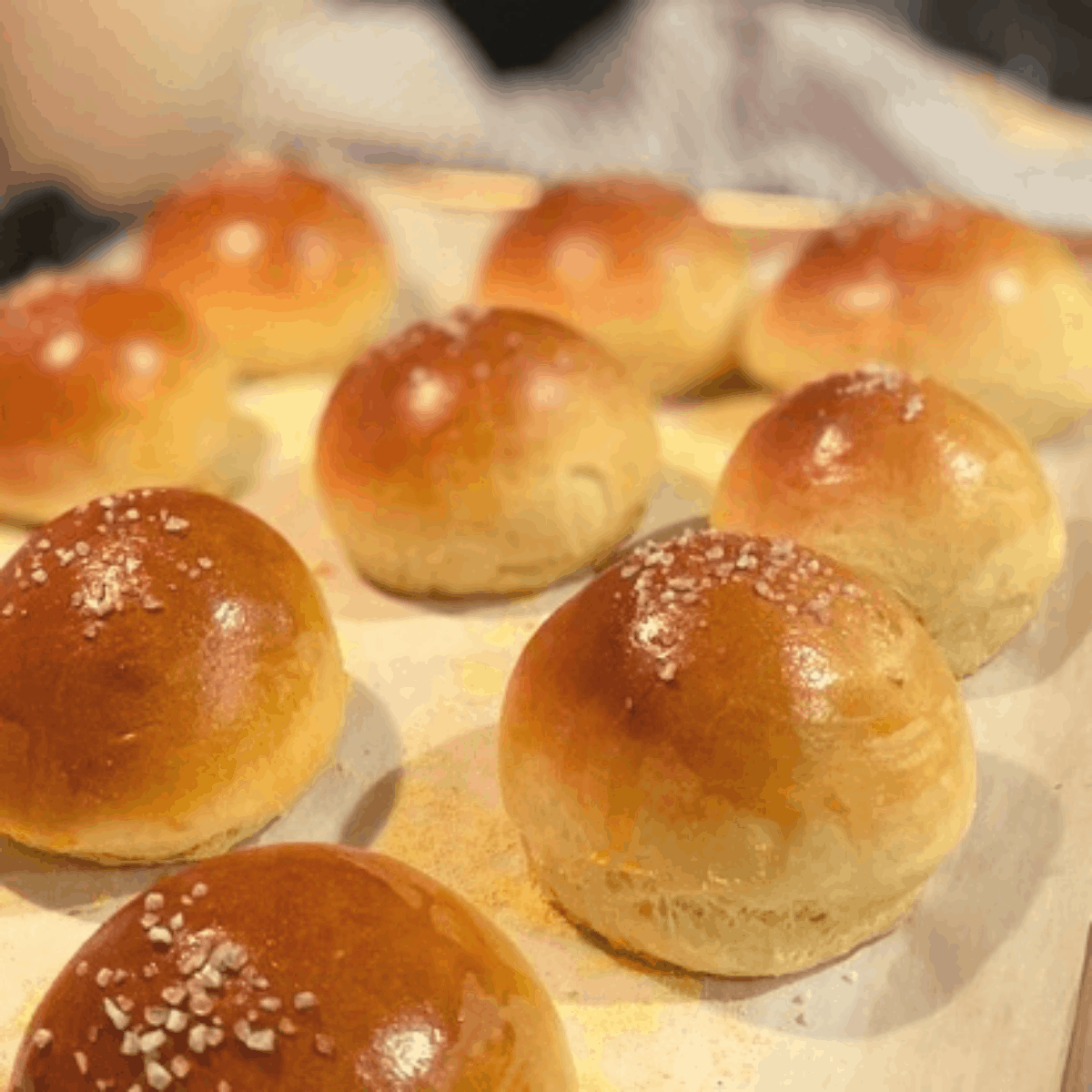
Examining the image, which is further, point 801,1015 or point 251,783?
point 251,783

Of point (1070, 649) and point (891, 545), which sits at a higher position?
point (891, 545)

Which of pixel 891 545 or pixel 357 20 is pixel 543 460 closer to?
pixel 891 545

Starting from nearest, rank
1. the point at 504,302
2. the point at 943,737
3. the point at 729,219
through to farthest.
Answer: the point at 943,737 < the point at 504,302 < the point at 729,219

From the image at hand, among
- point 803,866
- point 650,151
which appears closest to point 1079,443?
point 803,866

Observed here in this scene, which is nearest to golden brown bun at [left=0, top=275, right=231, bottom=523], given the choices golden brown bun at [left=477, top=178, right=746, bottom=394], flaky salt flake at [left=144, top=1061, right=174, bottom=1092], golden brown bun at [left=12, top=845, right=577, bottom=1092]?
golden brown bun at [left=477, top=178, right=746, bottom=394]

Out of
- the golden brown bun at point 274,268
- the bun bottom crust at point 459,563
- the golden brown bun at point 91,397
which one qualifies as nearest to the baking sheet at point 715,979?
the bun bottom crust at point 459,563

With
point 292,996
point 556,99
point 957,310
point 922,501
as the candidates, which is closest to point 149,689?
point 292,996

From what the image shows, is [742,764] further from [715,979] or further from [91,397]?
[91,397]

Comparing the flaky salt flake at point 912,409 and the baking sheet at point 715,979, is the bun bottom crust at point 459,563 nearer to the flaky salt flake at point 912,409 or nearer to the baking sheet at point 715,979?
the baking sheet at point 715,979

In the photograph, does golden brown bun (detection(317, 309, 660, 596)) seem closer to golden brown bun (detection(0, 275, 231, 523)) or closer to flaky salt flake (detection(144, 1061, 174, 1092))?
golden brown bun (detection(0, 275, 231, 523))
